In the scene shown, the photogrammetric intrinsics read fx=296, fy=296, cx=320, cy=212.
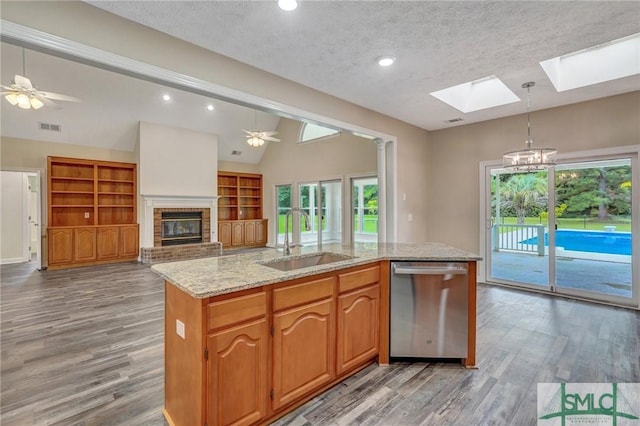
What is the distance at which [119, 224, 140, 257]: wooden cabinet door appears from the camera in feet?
23.2

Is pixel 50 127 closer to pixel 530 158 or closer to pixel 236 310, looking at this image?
pixel 236 310

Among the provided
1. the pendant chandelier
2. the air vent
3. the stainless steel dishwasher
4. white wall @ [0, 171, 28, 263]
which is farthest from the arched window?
white wall @ [0, 171, 28, 263]

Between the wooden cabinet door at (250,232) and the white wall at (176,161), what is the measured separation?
156cm

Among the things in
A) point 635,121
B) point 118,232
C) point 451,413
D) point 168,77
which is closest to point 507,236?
point 635,121

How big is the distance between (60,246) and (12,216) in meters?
1.79

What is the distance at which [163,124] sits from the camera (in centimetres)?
726

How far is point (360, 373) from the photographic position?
2373 millimetres

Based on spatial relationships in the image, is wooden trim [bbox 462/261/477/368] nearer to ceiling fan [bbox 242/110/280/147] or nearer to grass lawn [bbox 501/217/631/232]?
grass lawn [bbox 501/217/631/232]

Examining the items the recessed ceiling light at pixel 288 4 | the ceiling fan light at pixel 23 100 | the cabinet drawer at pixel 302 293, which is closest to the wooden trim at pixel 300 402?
the cabinet drawer at pixel 302 293

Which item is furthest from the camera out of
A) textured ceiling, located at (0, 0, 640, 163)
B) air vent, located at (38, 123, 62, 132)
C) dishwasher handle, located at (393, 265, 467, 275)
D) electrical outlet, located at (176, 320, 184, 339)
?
air vent, located at (38, 123, 62, 132)

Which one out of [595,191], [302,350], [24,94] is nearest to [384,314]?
[302,350]

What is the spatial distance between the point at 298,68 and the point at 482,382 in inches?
129

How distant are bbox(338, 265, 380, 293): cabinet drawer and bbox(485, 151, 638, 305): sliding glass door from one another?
140 inches

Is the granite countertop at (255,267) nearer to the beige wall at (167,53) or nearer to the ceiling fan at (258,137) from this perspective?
the beige wall at (167,53)
